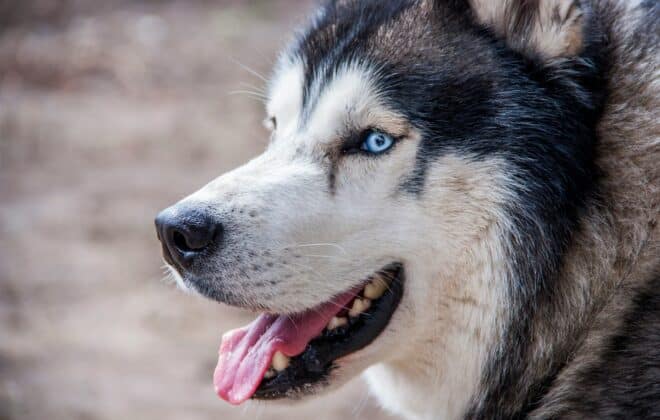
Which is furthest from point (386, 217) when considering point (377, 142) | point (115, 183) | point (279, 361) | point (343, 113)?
point (115, 183)

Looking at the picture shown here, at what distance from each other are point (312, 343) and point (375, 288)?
27cm

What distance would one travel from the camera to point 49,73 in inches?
408

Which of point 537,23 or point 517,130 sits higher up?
point 537,23

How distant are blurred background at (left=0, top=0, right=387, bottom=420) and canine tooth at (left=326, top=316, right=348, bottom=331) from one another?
0.94 ft

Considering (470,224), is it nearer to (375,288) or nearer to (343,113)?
(375,288)

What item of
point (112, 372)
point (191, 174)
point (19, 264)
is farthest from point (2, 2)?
point (112, 372)

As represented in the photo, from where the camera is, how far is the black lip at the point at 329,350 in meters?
2.93

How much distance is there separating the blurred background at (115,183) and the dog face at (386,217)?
31 centimetres

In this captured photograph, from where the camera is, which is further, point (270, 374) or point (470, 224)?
point (270, 374)

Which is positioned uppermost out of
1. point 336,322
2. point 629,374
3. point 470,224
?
point 470,224

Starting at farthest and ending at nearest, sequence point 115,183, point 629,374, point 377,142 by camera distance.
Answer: point 115,183
point 377,142
point 629,374

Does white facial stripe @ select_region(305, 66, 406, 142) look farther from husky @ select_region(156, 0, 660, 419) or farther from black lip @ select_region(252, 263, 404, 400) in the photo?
black lip @ select_region(252, 263, 404, 400)

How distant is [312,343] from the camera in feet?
9.75

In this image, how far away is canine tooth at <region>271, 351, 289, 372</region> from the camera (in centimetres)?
296
